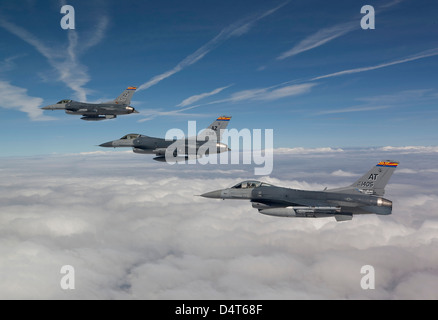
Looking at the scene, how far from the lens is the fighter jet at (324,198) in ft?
83.0

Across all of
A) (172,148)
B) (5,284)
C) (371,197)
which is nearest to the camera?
(371,197)

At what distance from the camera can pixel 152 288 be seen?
6826 inches

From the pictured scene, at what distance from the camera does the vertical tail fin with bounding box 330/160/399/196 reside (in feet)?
94.9

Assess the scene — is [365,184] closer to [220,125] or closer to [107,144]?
[220,125]

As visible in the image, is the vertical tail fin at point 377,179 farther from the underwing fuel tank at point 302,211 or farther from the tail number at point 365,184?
the underwing fuel tank at point 302,211

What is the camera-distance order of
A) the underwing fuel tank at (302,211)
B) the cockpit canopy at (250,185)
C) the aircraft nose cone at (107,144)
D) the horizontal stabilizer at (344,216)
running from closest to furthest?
the underwing fuel tank at (302,211) → the horizontal stabilizer at (344,216) → the cockpit canopy at (250,185) → the aircraft nose cone at (107,144)

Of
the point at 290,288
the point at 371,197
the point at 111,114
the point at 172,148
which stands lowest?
the point at 290,288

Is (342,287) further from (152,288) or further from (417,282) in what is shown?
(152,288)

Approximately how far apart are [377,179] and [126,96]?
38486 millimetres

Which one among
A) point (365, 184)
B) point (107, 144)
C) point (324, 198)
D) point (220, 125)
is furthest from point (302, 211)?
point (107, 144)

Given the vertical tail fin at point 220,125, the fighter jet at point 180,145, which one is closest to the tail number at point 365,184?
the fighter jet at point 180,145

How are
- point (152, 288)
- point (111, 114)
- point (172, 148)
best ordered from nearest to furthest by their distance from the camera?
point (172, 148), point (111, 114), point (152, 288)

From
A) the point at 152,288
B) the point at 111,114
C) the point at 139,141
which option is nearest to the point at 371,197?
the point at 139,141

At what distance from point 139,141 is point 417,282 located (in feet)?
637
